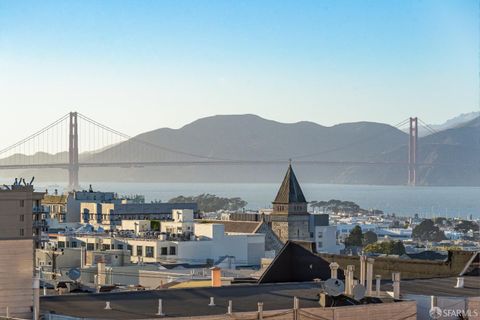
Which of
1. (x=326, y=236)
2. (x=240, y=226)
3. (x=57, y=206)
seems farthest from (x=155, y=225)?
(x=57, y=206)

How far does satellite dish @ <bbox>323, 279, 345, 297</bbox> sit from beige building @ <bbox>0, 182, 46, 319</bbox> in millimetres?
2821

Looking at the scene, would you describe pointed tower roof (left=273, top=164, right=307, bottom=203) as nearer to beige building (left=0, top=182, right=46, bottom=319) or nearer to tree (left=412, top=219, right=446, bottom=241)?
tree (left=412, top=219, right=446, bottom=241)

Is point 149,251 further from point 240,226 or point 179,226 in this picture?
point 240,226

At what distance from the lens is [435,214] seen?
19050cm

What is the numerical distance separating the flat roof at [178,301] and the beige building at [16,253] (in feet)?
0.88

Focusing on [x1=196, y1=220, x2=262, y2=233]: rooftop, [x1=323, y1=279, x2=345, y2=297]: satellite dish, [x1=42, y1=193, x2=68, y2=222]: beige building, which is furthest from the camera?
[x1=42, y1=193, x2=68, y2=222]: beige building

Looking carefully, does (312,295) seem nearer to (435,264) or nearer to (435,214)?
(435,264)

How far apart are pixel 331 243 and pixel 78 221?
14.6 m

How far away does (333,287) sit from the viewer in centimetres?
1399

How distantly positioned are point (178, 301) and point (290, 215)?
2429 inches

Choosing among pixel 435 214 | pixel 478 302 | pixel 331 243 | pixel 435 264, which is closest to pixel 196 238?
pixel 331 243

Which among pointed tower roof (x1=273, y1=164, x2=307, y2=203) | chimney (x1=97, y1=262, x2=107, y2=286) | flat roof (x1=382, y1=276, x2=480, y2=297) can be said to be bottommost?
chimney (x1=97, y1=262, x2=107, y2=286)

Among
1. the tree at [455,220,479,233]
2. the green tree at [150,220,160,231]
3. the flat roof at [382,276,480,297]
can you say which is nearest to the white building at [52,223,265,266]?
the green tree at [150,220,160,231]

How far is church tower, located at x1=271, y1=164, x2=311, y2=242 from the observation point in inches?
2972
